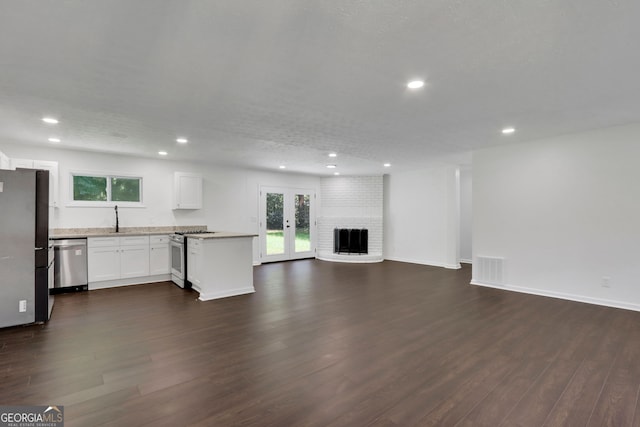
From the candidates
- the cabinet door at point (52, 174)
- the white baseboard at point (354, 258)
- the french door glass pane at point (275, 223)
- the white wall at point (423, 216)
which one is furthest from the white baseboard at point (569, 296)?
the cabinet door at point (52, 174)

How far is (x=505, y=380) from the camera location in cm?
231

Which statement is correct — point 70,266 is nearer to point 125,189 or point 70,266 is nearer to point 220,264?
point 125,189

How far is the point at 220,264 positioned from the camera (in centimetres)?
467

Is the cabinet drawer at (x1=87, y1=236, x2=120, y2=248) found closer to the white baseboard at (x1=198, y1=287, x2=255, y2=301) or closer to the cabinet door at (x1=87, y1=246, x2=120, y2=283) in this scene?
the cabinet door at (x1=87, y1=246, x2=120, y2=283)

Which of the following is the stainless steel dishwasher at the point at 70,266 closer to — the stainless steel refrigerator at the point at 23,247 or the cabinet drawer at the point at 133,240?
the cabinet drawer at the point at 133,240

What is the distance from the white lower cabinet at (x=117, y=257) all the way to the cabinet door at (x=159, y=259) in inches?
2.9

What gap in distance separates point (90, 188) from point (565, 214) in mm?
8131

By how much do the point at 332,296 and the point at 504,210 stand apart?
3233mm

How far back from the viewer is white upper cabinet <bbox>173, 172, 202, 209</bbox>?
6457 mm

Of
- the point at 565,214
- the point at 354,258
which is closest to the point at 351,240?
the point at 354,258

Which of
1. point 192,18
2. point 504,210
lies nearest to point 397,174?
point 504,210

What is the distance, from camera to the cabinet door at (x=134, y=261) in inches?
214

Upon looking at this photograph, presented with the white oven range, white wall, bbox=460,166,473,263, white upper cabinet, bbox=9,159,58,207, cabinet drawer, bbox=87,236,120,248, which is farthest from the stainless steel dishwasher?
white wall, bbox=460,166,473,263

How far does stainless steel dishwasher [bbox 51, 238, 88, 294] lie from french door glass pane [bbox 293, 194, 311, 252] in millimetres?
4902
